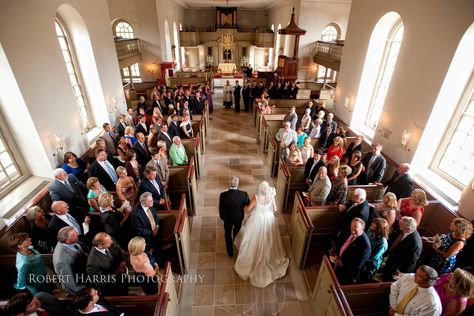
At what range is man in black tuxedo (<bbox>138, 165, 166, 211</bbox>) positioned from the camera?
4.48m

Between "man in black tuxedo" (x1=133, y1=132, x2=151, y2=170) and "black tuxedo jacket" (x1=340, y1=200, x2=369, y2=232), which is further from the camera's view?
"man in black tuxedo" (x1=133, y1=132, x2=151, y2=170)

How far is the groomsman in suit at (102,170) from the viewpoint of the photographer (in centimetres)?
488

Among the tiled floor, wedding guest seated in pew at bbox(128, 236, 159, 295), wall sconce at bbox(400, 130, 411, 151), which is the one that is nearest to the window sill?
wedding guest seated in pew at bbox(128, 236, 159, 295)

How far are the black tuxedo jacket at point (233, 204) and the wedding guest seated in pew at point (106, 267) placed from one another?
176 centimetres

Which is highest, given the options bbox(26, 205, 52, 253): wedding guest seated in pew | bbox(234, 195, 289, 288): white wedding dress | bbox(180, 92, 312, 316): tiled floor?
bbox(26, 205, 52, 253): wedding guest seated in pew

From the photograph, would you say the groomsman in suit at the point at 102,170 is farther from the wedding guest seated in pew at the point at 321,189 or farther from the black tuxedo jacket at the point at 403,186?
the black tuxedo jacket at the point at 403,186

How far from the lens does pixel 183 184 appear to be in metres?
5.92

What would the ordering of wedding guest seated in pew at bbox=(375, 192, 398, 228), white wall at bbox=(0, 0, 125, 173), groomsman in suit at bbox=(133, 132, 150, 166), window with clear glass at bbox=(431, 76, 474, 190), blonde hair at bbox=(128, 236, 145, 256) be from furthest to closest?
1. groomsman in suit at bbox=(133, 132, 150, 166)
2. window with clear glass at bbox=(431, 76, 474, 190)
3. white wall at bbox=(0, 0, 125, 173)
4. wedding guest seated in pew at bbox=(375, 192, 398, 228)
5. blonde hair at bbox=(128, 236, 145, 256)

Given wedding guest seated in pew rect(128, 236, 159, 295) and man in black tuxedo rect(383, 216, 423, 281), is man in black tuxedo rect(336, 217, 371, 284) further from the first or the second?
wedding guest seated in pew rect(128, 236, 159, 295)

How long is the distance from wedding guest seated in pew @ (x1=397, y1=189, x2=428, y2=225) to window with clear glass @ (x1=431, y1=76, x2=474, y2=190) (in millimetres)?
1734

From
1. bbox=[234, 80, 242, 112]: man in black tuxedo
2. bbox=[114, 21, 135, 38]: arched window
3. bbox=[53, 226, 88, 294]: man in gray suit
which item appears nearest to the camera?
bbox=[53, 226, 88, 294]: man in gray suit

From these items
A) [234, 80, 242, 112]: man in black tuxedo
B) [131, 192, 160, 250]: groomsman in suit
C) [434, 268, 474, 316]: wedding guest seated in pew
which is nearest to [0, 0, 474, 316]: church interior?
[131, 192, 160, 250]: groomsman in suit

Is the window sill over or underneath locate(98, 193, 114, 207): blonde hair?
underneath

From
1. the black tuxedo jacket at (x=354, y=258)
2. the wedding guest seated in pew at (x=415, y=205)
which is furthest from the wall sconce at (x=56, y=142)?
the wedding guest seated in pew at (x=415, y=205)
